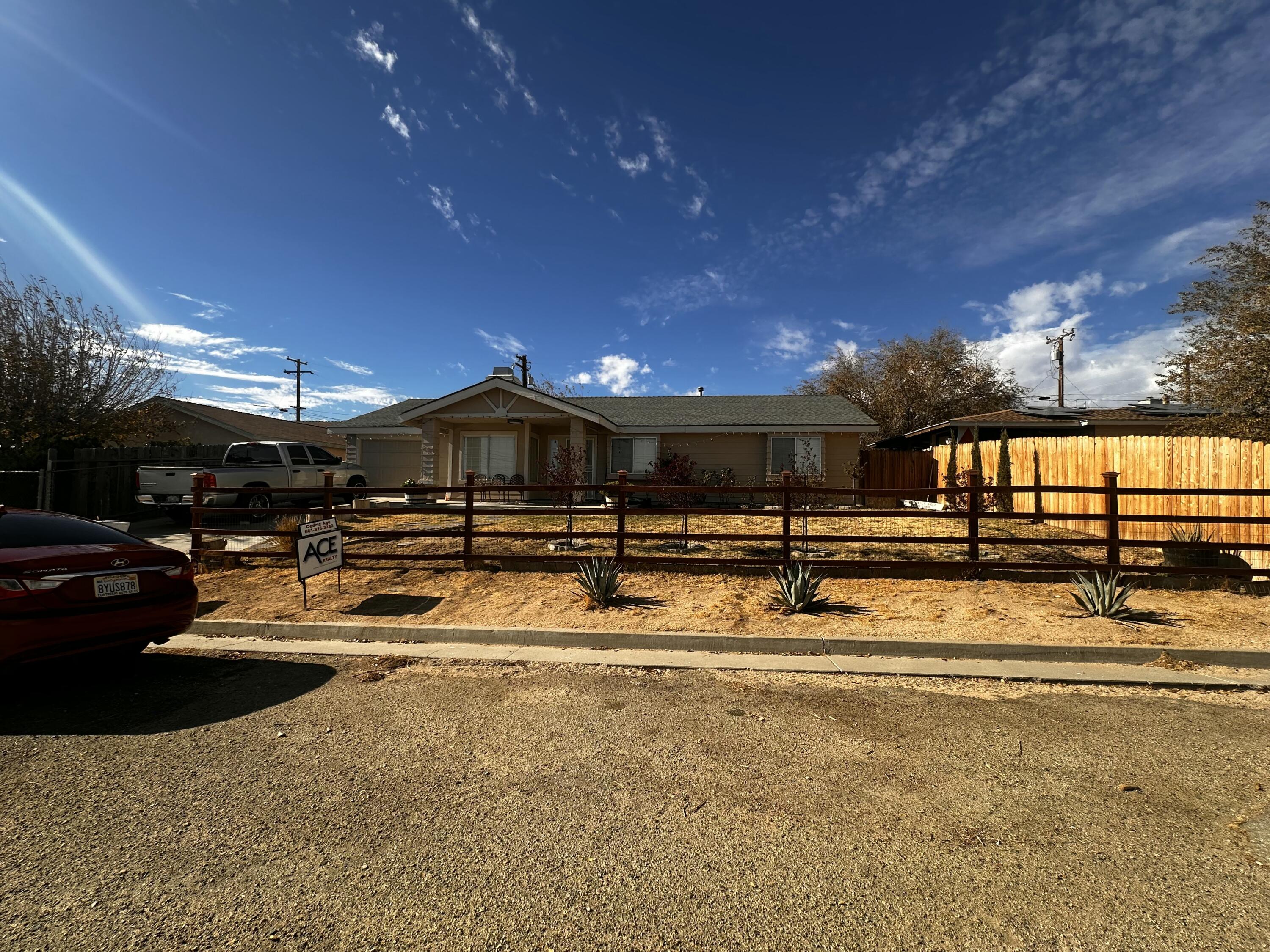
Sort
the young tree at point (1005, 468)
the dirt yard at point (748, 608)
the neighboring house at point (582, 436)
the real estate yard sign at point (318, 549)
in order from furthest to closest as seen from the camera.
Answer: the neighboring house at point (582, 436)
the young tree at point (1005, 468)
the real estate yard sign at point (318, 549)
the dirt yard at point (748, 608)

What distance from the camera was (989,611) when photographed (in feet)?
21.8

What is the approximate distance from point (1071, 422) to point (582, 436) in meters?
18.6

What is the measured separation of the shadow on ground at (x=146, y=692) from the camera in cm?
416

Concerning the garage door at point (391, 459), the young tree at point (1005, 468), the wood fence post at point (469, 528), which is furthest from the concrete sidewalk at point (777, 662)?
the garage door at point (391, 459)

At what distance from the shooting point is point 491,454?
62.0 ft

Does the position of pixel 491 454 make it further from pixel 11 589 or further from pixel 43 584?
pixel 11 589

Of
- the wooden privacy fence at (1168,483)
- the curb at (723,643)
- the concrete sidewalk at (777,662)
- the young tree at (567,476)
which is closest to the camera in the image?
the concrete sidewalk at (777,662)

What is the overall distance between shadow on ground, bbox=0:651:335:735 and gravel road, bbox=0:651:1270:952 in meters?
0.05

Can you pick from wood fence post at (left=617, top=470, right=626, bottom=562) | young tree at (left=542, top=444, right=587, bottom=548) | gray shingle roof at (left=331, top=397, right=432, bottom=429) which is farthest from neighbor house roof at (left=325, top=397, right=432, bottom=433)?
wood fence post at (left=617, top=470, right=626, bottom=562)

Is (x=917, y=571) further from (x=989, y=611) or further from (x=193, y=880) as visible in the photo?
(x=193, y=880)

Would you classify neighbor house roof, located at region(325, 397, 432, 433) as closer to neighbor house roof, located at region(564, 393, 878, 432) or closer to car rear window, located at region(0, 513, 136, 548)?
neighbor house roof, located at region(564, 393, 878, 432)

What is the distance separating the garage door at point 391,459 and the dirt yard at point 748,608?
13096 mm

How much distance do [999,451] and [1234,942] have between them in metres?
17.1

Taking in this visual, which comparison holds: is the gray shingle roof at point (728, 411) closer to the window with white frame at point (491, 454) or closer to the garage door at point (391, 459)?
the window with white frame at point (491, 454)
